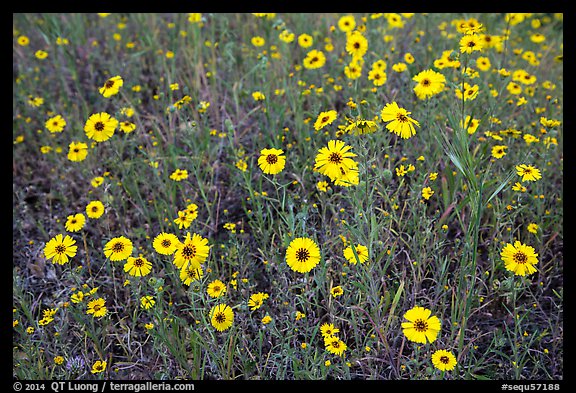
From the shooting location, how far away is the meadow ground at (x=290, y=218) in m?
1.82

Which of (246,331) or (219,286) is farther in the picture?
(246,331)

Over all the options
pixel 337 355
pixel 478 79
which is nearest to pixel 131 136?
pixel 337 355

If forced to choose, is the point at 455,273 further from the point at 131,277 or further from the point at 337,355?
the point at 131,277

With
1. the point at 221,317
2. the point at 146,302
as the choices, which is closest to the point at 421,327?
the point at 221,317

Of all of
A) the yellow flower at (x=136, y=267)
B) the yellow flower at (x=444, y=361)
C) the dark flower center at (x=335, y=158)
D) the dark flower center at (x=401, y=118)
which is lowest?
the yellow flower at (x=444, y=361)

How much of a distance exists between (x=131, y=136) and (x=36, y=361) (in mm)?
1534

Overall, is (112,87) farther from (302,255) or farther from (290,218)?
(302,255)

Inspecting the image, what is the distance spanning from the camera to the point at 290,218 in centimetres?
183

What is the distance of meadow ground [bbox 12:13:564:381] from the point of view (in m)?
1.82

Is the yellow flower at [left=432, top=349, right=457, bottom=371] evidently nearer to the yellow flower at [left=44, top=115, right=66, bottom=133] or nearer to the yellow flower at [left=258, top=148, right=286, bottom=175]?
the yellow flower at [left=258, top=148, right=286, bottom=175]

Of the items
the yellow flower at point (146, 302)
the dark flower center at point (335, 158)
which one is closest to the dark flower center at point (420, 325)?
the dark flower center at point (335, 158)

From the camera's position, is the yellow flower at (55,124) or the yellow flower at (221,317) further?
the yellow flower at (55,124)

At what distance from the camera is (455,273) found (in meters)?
2.04

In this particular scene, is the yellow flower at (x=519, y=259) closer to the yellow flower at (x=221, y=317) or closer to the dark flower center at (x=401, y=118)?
the dark flower center at (x=401, y=118)
